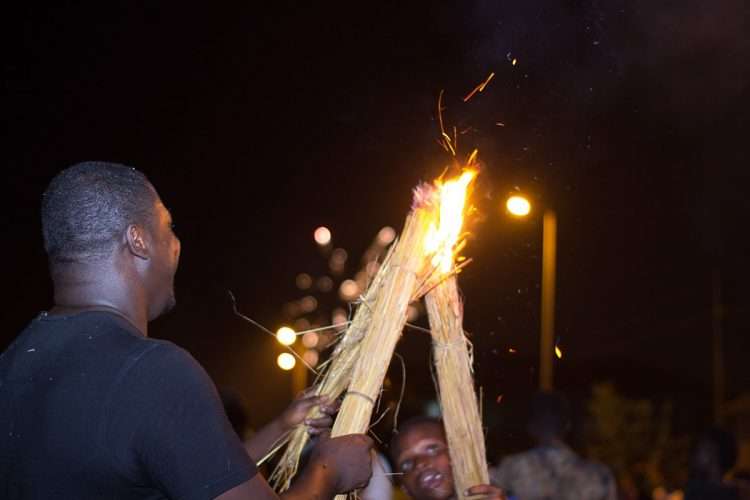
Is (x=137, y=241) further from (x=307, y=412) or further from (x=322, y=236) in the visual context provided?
(x=322, y=236)

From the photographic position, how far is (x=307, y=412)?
3.15 metres

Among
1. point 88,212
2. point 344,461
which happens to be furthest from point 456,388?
point 88,212

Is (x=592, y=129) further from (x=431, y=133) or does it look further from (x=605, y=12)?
(x=431, y=133)

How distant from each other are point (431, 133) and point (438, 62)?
743mm

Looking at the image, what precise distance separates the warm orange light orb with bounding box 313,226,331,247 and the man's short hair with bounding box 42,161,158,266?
13.5 m

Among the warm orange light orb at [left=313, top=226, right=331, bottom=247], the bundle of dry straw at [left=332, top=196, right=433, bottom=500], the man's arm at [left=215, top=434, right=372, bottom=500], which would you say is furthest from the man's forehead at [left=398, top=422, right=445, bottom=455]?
the warm orange light orb at [left=313, top=226, right=331, bottom=247]

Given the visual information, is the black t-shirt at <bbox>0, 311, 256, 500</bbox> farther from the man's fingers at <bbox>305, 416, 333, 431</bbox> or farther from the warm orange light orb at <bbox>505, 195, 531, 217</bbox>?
the warm orange light orb at <bbox>505, 195, 531, 217</bbox>

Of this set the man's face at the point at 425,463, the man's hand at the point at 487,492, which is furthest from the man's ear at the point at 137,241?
the man's face at the point at 425,463

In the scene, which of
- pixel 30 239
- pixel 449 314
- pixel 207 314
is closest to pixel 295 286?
pixel 207 314

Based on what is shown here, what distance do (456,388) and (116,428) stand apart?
63.5 inches

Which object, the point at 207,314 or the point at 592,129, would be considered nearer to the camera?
the point at 592,129

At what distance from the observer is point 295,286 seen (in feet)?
63.8

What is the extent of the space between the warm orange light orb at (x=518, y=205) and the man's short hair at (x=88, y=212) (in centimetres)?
253

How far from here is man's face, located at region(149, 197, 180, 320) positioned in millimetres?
2314
